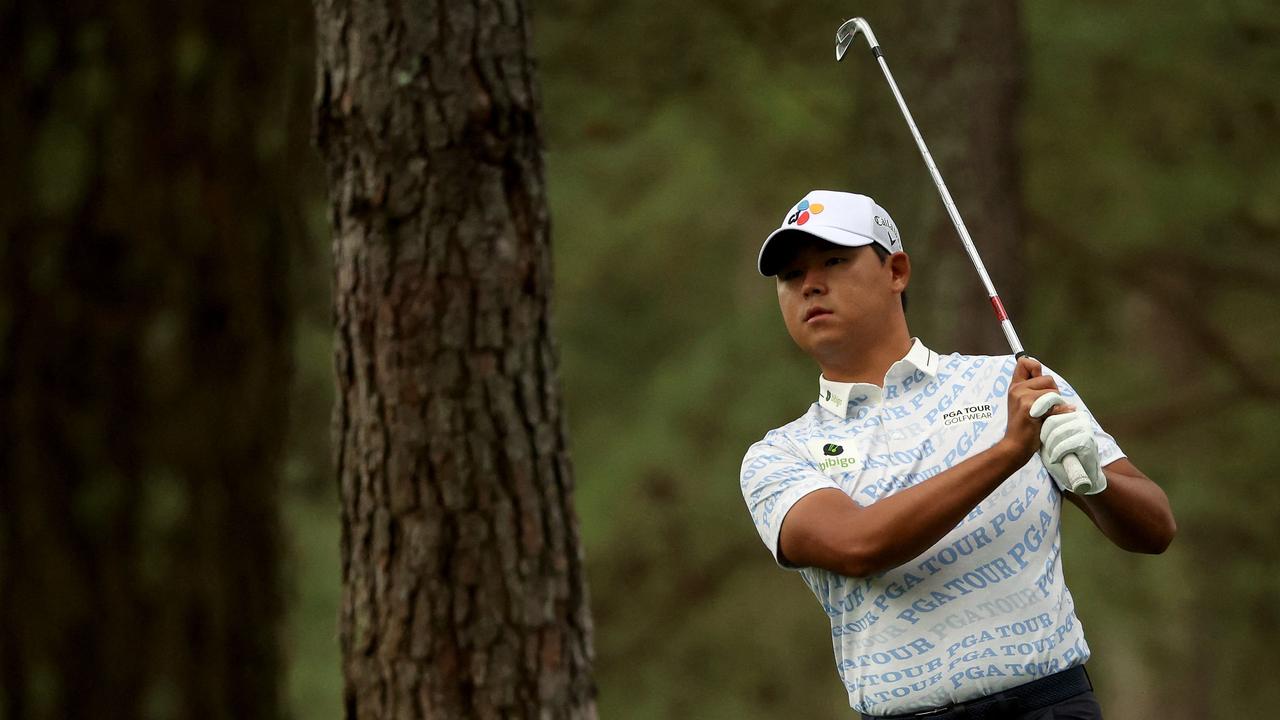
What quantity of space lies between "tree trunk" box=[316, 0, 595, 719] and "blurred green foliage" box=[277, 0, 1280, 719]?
20.0ft

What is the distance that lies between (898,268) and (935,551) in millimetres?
710

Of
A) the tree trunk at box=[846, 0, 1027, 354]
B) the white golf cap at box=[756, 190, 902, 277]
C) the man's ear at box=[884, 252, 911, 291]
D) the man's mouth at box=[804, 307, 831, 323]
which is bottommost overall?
the man's mouth at box=[804, 307, 831, 323]

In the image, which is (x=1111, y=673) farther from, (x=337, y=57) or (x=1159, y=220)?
(x=337, y=57)

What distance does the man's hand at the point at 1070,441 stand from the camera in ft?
10.1

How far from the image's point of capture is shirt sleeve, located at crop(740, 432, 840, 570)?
338 centimetres

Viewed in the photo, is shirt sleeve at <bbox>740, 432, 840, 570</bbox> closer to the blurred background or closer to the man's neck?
the man's neck

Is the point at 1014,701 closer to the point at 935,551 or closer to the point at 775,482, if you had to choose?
the point at 935,551

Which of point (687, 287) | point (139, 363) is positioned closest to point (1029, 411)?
point (139, 363)

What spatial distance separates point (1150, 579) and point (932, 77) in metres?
5.82

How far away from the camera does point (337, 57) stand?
3611 millimetres

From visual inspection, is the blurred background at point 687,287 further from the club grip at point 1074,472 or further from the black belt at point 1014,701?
the club grip at point 1074,472

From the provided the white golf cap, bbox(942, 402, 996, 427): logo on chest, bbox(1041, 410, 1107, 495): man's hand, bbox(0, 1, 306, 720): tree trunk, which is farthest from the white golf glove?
bbox(0, 1, 306, 720): tree trunk

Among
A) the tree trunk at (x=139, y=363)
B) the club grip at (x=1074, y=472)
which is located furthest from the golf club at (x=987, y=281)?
the tree trunk at (x=139, y=363)

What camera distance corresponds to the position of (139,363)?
189 inches
